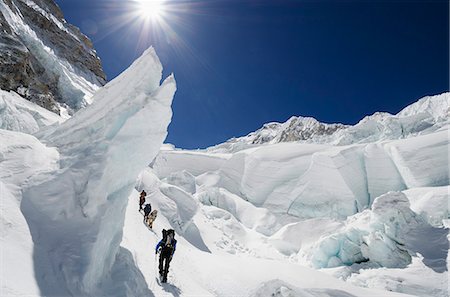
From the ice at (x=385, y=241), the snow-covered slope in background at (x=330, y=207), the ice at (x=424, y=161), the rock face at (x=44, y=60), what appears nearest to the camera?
the snow-covered slope in background at (x=330, y=207)

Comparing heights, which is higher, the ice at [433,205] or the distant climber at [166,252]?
the ice at [433,205]

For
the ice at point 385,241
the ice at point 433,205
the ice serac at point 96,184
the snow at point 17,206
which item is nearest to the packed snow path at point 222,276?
the ice serac at point 96,184

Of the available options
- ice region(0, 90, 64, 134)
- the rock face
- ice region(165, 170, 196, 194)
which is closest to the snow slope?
ice region(0, 90, 64, 134)

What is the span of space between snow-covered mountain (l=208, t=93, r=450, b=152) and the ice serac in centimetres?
4266

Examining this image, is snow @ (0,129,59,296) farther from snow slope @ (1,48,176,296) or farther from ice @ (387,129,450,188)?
ice @ (387,129,450,188)

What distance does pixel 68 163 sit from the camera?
655cm

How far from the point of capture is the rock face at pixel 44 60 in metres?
25.3

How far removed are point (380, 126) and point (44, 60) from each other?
48707 millimetres

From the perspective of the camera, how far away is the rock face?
25.3 meters

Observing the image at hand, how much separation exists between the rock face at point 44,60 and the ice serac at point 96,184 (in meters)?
21.2

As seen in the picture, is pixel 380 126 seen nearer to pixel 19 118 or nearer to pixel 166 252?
pixel 19 118

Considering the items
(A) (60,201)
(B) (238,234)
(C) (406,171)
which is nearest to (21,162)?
(A) (60,201)

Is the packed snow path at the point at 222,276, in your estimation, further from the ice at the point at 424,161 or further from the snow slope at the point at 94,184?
the ice at the point at 424,161

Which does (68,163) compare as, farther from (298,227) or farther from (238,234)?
(298,227)
